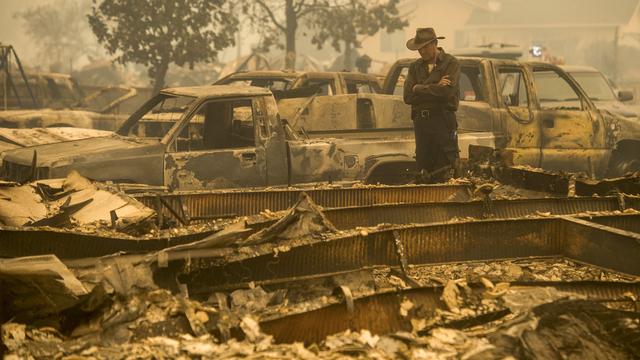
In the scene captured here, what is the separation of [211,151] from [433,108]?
2435 mm

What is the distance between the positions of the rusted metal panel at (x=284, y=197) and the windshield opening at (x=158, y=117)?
4.95ft

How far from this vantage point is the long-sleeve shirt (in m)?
7.77

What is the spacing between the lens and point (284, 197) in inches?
262

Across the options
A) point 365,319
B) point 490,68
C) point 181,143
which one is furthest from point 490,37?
point 365,319

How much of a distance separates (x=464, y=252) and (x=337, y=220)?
42.3 inches

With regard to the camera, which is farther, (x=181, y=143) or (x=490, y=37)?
(x=490, y=37)

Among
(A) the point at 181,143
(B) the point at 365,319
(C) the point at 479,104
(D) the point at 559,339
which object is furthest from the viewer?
(C) the point at 479,104

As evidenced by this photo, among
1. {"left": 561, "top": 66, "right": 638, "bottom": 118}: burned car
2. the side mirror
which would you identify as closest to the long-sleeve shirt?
{"left": 561, "top": 66, "right": 638, "bottom": 118}: burned car

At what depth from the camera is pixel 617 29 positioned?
46688 millimetres

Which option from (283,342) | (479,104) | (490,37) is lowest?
(283,342)

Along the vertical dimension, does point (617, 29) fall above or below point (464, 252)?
above

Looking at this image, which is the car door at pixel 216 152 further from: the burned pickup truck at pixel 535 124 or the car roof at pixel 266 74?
the burned pickup truck at pixel 535 124

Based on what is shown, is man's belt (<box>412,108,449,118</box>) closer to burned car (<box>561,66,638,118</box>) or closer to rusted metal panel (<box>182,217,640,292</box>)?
rusted metal panel (<box>182,217,640,292</box>)

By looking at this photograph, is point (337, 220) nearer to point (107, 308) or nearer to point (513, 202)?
point (513, 202)
